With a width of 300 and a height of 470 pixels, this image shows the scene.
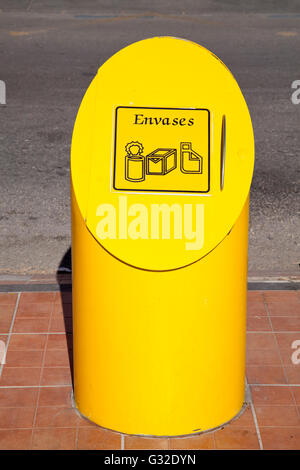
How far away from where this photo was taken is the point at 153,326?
10.6 feet

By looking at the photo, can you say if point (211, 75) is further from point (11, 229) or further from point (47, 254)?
point (11, 229)

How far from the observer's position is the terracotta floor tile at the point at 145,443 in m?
3.45

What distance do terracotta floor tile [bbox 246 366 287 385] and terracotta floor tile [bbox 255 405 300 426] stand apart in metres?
0.22

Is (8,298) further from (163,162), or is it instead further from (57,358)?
(163,162)

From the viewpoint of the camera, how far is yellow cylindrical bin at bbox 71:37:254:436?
10.1ft

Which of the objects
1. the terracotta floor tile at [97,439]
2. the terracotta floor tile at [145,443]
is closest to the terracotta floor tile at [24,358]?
the terracotta floor tile at [97,439]

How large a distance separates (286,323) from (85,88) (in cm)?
601

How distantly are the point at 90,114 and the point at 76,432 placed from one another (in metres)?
1.62

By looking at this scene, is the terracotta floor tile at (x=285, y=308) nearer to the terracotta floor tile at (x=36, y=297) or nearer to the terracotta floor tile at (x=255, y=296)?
the terracotta floor tile at (x=255, y=296)

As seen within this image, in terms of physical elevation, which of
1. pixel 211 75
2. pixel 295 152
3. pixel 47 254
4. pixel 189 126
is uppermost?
pixel 211 75

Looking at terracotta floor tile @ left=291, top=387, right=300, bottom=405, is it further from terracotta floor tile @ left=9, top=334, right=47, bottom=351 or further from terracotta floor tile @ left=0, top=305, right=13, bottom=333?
terracotta floor tile @ left=0, top=305, right=13, bottom=333

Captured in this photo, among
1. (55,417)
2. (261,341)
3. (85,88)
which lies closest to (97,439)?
(55,417)

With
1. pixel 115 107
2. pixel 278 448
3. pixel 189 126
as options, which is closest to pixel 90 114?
pixel 115 107

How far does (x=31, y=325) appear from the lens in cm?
452
